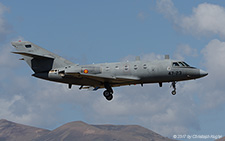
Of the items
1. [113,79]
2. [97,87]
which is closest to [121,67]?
[113,79]

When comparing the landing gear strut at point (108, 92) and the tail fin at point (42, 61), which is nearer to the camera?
the landing gear strut at point (108, 92)

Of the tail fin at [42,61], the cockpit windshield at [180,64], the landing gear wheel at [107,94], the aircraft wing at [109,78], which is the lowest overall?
the landing gear wheel at [107,94]

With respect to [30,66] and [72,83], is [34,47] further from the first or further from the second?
[72,83]

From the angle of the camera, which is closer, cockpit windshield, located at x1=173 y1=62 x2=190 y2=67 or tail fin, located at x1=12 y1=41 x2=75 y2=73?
cockpit windshield, located at x1=173 y1=62 x2=190 y2=67

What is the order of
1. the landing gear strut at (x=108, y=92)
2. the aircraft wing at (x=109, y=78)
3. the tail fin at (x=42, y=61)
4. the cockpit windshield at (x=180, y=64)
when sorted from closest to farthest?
the aircraft wing at (x=109, y=78)
the cockpit windshield at (x=180, y=64)
the landing gear strut at (x=108, y=92)
the tail fin at (x=42, y=61)

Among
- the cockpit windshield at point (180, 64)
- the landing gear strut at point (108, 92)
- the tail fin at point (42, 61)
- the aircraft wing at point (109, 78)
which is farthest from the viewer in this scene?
the tail fin at point (42, 61)

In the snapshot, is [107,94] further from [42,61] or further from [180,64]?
[180,64]

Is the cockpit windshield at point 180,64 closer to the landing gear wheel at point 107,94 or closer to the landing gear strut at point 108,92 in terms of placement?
the landing gear strut at point 108,92

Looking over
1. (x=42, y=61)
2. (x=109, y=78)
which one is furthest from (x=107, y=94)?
(x=42, y=61)

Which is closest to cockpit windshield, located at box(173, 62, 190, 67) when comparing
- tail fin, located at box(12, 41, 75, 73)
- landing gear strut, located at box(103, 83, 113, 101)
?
landing gear strut, located at box(103, 83, 113, 101)

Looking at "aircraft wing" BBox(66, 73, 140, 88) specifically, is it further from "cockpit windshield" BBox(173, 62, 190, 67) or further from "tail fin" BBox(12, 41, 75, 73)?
"cockpit windshield" BBox(173, 62, 190, 67)

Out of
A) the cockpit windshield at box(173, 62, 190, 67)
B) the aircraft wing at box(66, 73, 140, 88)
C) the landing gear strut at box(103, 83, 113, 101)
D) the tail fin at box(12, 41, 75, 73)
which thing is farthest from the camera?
the tail fin at box(12, 41, 75, 73)

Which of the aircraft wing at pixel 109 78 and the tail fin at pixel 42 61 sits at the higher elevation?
the tail fin at pixel 42 61

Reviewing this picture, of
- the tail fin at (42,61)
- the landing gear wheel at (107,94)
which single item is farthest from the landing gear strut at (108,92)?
the tail fin at (42,61)
